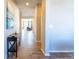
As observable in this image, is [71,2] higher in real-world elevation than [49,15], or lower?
higher

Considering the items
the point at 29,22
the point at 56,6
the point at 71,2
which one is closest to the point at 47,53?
the point at 56,6

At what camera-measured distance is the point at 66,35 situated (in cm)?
576

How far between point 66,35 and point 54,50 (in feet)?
2.61

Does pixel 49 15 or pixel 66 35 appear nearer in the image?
pixel 49 15

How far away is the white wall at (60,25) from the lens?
18.6 ft

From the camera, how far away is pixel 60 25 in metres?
5.71

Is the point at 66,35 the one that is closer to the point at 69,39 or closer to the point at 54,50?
the point at 69,39

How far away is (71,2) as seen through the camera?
574 centimetres

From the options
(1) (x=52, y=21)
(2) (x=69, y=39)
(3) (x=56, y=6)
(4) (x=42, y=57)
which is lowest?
(4) (x=42, y=57)

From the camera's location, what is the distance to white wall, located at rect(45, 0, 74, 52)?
5.67 meters
